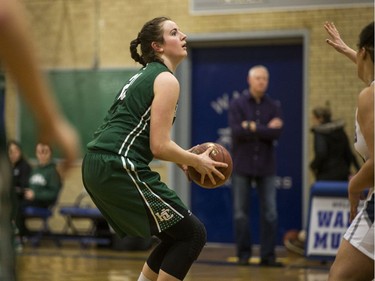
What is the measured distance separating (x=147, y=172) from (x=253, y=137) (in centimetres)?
465

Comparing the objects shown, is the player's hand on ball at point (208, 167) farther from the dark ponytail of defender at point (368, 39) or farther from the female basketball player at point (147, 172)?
the dark ponytail of defender at point (368, 39)

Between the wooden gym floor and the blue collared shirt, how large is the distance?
1.08 meters

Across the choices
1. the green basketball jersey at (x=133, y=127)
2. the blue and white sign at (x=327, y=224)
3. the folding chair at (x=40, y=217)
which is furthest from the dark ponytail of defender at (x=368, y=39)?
the folding chair at (x=40, y=217)

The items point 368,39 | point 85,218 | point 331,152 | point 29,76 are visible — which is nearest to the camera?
point 29,76

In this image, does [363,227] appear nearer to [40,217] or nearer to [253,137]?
[253,137]

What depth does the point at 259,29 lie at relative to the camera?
11383 millimetres

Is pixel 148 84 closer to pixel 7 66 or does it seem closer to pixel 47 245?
pixel 7 66

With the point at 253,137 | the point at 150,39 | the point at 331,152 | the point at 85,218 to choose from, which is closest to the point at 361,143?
the point at 150,39

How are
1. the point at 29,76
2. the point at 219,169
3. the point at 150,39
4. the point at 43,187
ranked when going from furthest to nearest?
1. the point at 43,187
2. the point at 150,39
3. the point at 219,169
4. the point at 29,76

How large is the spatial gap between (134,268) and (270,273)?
1452mm

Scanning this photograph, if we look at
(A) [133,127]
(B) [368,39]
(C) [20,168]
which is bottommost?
(C) [20,168]

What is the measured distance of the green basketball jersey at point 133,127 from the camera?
15.3 feet

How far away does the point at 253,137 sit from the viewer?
920 cm

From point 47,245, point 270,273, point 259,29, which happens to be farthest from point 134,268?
point 259,29
